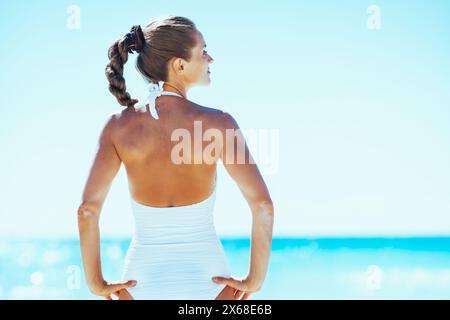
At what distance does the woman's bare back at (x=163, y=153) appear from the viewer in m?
2.05

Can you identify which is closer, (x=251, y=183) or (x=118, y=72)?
(x=251, y=183)

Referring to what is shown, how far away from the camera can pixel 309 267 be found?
12.9 meters

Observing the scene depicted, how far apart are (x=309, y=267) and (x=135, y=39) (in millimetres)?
11192

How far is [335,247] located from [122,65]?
13.6 metres

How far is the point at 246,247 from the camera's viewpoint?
15.5 metres

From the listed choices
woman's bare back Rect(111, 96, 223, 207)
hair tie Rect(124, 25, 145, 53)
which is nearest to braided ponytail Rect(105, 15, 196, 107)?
hair tie Rect(124, 25, 145, 53)

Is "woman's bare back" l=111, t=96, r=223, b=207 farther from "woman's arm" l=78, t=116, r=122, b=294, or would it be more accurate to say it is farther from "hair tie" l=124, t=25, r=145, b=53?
"hair tie" l=124, t=25, r=145, b=53

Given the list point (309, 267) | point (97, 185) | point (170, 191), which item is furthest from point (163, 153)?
point (309, 267)

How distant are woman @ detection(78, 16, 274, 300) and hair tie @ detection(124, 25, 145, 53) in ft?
0.15

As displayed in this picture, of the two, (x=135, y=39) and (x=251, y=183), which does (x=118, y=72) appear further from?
(x=251, y=183)

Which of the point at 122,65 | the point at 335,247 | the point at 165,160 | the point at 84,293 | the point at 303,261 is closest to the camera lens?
the point at 165,160
